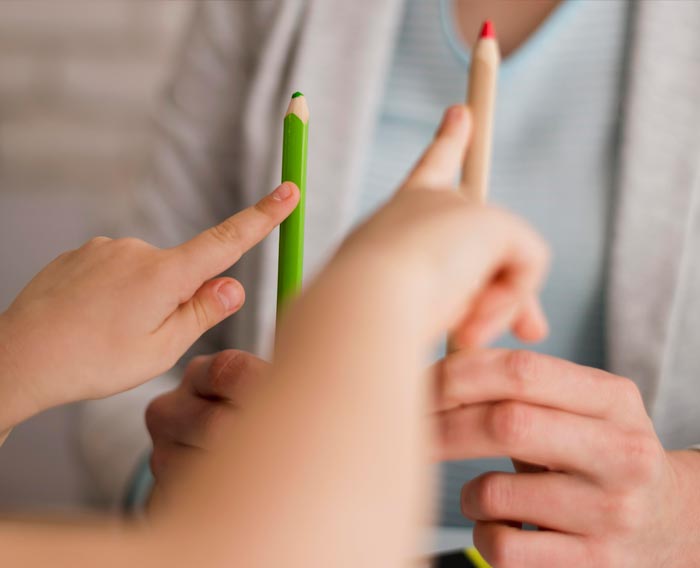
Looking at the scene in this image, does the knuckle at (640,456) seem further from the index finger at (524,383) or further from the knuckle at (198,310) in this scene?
the knuckle at (198,310)

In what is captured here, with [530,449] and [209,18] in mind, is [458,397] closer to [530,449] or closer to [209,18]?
[530,449]

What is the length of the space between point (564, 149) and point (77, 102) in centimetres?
73

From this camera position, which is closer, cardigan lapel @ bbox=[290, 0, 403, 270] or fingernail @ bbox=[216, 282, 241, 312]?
fingernail @ bbox=[216, 282, 241, 312]

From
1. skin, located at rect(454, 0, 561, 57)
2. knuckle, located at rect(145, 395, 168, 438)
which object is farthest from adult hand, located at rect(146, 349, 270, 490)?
skin, located at rect(454, 0, 561, 57)

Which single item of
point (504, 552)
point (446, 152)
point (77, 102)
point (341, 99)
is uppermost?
point (77, 102)

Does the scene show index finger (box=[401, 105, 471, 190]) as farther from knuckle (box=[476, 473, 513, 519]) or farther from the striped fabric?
the striped fabric

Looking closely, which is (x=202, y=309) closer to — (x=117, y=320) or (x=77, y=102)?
(x=117, y=320)

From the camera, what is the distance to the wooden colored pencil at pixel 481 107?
0.20 metres

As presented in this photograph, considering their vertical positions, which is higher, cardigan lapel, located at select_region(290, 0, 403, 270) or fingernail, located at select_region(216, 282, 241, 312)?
cardigan lapel, located at select_region(290, 0, 403, 270)

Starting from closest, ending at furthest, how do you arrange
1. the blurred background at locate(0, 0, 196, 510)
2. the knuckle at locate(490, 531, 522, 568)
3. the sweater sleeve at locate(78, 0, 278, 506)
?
1. the knuckle at locate(490, 531, 522, 568)
2. the sweater sleeve at locate(78, 0, 278, 506)
3. the blurred background at locate(0, 0, 196, 510)

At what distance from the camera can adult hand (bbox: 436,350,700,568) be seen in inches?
8.7

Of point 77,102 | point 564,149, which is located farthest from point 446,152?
point 77,102

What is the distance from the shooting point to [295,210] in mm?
218

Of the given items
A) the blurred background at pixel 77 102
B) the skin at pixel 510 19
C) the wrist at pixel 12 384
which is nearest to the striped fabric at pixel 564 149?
the skin at pixel 510 19
